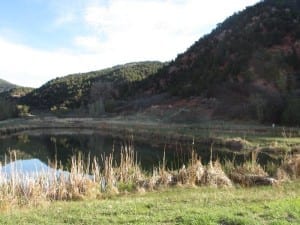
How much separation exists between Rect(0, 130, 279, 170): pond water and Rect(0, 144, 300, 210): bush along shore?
5.33 m

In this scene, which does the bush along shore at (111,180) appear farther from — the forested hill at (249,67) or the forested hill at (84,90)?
the forested hill at (84,90)

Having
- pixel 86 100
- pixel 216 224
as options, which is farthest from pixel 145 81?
pixel 216 224

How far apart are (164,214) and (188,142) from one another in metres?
25.6

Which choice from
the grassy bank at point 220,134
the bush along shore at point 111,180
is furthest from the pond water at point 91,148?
the bush along shore at point 111,180

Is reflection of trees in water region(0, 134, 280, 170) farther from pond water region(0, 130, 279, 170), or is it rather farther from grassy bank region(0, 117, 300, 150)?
grassy bank region(0, 117, 300, 150)

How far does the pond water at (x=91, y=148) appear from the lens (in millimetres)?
27536

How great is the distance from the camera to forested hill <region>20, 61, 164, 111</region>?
10194 centimetres

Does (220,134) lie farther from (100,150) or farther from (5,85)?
(5,85)

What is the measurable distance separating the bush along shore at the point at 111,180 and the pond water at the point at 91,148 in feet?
17.5

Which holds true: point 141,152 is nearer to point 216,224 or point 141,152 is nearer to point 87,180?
point 87,180

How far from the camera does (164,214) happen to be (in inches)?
414

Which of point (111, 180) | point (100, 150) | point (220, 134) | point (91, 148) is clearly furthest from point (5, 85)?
point (111, 180)

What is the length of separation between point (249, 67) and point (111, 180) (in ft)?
162

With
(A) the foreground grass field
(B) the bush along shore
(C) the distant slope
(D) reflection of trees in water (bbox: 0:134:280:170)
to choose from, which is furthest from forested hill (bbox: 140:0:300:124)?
(C) the distant slope
